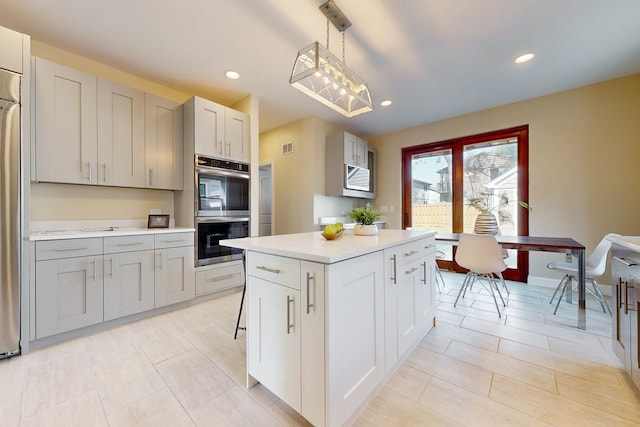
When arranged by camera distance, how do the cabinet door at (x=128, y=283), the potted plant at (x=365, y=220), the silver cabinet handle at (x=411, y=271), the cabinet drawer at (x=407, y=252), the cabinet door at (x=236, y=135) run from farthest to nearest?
the cabinet door at (x=236, y=135) < the cabinet door at (x=128, y=283) < the potted plant at (x=365, y=220) < the silver cabinet handle at (x=411, y=271) < the cabinet drawer at (x=407, y=252)

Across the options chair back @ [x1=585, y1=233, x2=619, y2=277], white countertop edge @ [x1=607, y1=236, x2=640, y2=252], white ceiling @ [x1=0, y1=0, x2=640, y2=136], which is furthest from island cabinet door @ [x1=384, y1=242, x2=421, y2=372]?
chair back @ [x1=585, y1=233, x2=619, y2=277]

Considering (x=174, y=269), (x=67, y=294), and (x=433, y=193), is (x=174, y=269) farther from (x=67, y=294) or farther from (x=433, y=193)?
(x=433, y=193)

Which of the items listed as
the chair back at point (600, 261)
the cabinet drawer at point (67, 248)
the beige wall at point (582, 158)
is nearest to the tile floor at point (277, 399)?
the chair back at point (600, 261)

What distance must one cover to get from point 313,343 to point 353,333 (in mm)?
210

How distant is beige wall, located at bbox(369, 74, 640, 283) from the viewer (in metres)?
2.81

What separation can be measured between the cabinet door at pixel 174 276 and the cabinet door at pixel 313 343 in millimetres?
2020

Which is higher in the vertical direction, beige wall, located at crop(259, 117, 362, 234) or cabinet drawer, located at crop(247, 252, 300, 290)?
beige wall, located at crop(259, 117, 362, 234)

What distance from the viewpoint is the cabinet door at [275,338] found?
117 centimetres

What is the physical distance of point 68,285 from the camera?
6.52 feet

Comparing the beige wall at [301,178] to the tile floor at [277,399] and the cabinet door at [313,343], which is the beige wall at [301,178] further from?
the cabinet door at [313,343]

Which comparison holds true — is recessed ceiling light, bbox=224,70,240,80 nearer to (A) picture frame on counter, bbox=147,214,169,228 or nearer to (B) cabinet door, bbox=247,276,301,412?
(A) picture frame on counter, bbox=147,214,169,228

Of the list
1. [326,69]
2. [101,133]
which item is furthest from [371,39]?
[101,133]

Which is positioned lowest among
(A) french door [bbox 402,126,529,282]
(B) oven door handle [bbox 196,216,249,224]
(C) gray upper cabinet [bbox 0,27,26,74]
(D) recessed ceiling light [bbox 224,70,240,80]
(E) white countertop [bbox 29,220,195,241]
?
(E) white countertop [bbox 29,220,195,241]

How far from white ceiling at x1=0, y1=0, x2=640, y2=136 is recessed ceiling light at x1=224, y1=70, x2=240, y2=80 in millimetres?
65
